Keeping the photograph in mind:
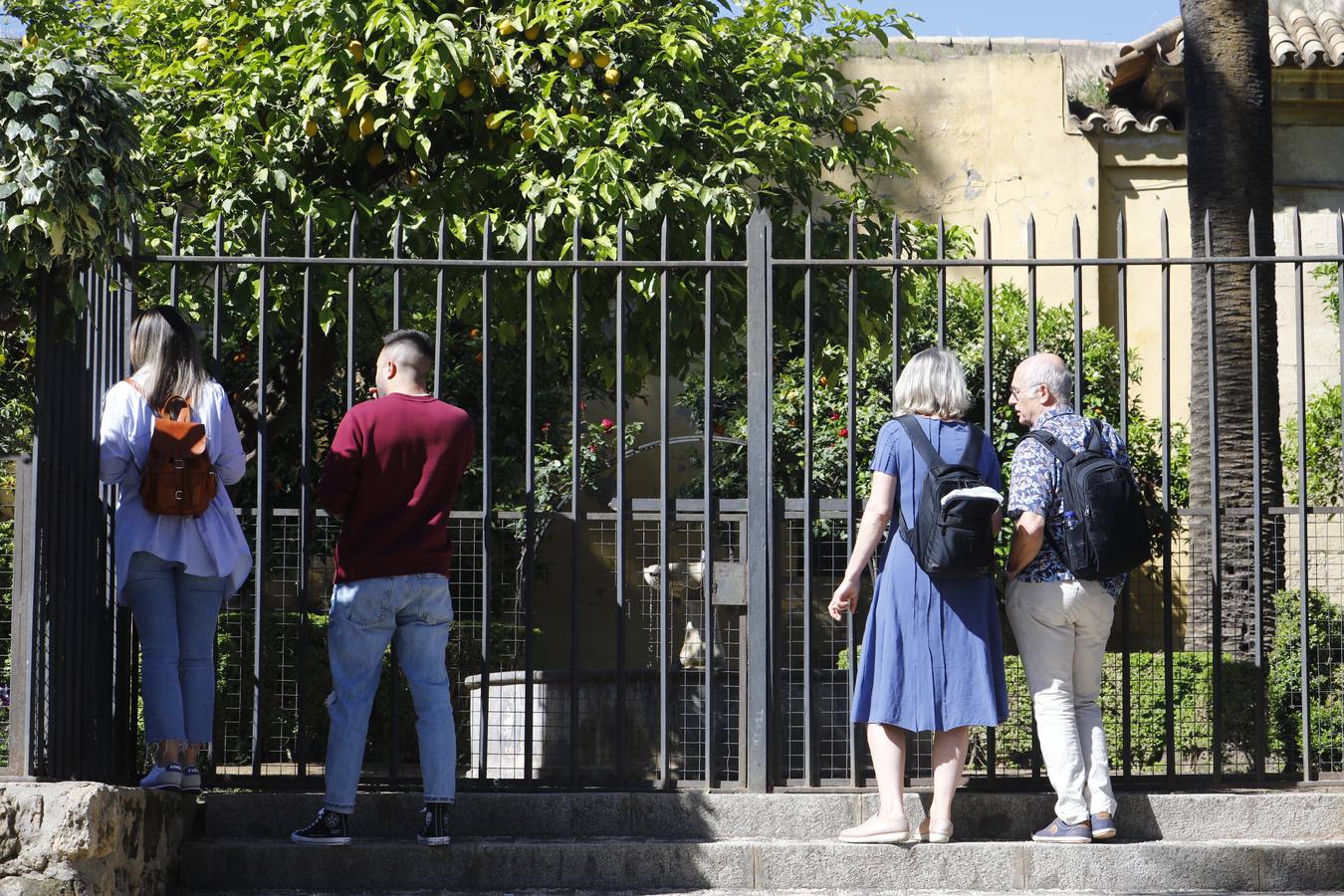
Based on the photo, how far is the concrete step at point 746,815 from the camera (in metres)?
5.49

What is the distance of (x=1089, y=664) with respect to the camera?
5332 mm

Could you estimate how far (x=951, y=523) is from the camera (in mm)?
5102

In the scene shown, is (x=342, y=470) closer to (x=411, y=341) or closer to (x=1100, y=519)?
(x=411, y=341)

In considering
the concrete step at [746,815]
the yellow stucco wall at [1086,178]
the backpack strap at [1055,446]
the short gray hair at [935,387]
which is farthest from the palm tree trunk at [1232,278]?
the yellow stucco wall at [1086,178]

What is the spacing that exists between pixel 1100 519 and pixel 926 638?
28.1 inches

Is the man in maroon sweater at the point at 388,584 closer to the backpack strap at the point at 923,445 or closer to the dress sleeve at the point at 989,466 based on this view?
the backpack strap at the point at 923,445

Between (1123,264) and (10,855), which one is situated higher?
(1123,264)

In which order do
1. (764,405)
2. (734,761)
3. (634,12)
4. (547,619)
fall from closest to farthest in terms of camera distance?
1. (764,405)
2. (734,761)
3. (634,12)
4. (547,619)

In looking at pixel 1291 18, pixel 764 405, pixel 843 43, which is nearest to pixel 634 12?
pixel 843 43

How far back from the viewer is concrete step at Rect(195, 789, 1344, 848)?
549 centimetres

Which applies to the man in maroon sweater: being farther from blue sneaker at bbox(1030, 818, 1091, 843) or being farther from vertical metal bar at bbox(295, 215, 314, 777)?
blue sneaker at bbox(1030, 818, 1091, 843)

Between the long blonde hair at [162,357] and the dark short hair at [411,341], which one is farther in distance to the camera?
the dark short hair at [411,341]

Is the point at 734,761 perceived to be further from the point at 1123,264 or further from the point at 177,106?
the point at 177,106

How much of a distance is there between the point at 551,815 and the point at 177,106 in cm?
505
